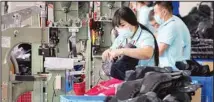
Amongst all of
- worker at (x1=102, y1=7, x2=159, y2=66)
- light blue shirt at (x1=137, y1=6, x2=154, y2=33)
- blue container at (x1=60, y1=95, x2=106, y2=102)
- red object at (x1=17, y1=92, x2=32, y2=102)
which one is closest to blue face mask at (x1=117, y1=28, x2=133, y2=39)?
worker at (x1=102, y1=7, x2=159, y2=66)

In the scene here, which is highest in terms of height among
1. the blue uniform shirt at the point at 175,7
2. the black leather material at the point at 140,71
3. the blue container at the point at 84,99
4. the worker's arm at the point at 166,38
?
the blue uniform shirt at the point at 175,7

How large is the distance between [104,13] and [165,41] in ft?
1.53

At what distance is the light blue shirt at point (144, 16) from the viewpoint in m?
2.23

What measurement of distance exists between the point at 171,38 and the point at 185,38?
0.33ft

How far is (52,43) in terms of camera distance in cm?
228

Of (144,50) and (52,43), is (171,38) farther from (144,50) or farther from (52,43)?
(52,43)

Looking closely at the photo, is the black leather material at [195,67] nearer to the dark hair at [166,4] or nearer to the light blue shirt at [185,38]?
the light blue shirt at [185,38]

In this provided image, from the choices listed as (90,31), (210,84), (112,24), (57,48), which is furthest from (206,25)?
(57,48)

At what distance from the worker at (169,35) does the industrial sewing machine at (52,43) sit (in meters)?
0.33

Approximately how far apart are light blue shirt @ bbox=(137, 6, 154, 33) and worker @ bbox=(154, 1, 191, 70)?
57 millimetres

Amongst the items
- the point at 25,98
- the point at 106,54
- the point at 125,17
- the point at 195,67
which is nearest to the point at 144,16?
the point at 125,17

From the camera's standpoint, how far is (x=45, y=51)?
231 centimetres

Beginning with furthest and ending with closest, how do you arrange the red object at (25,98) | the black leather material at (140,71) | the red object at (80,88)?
1. the red object at (25,98)
2. the red object at (80,88)
3. the black leather material at (140,71)

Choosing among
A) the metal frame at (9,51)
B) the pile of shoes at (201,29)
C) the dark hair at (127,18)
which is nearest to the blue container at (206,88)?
the pile of shoes at (201,29)
